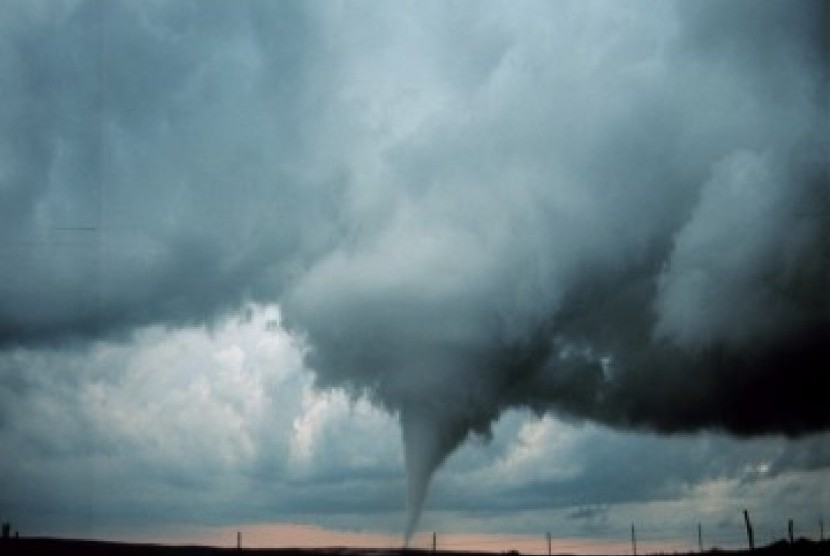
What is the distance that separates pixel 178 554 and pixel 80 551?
4017 mm

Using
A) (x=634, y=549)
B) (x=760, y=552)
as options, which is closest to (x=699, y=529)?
(x=634, y=549)

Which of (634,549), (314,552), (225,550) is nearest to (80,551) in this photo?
(225,550)

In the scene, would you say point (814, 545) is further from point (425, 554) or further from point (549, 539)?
point (425, 554)

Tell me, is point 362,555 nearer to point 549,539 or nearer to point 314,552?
point 314,552

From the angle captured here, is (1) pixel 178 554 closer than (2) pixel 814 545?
Yes

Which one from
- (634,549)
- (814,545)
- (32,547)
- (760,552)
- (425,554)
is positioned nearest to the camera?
(32,547)

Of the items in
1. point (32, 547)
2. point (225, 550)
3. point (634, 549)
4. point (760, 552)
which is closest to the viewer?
point (32, 547)

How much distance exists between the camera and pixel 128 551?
36.3 meters

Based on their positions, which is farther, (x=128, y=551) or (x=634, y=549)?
(x=634, y=549)

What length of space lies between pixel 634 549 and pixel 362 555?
38.0 metres

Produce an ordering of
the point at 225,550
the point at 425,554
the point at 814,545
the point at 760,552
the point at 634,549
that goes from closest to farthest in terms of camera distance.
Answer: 1. the point at 225,550
2. the point at 425,554
3. the point at 760,552
4. the point at 814,545
5. the point at 634,549

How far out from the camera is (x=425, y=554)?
140ft

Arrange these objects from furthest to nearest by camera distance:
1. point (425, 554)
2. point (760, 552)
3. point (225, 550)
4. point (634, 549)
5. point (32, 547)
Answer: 1. point (634, 549)
2. point (760, 552)
3. point (425, 554)
4. point (225, 550)
5. point (32, 547)

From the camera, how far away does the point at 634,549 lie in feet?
232
